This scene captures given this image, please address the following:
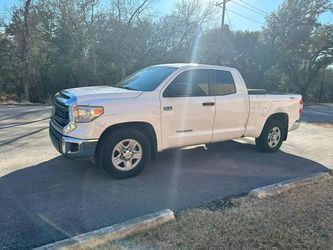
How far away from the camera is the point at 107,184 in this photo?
479 cm

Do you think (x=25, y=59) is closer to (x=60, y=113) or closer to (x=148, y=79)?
(x=148, y=79)

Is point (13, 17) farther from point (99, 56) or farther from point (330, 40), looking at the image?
point (330, 40)

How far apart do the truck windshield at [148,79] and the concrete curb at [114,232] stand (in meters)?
2.32

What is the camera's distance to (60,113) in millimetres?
4984

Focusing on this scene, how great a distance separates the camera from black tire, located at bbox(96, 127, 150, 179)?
15.7 ft

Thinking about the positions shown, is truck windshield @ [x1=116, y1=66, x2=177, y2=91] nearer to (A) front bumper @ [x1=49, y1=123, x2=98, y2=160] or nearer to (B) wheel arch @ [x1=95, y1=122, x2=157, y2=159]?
(B) wheel arch @ [x1=95, y1=122, x2=157, y2=159]

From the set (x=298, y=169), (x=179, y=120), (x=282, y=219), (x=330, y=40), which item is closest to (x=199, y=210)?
(x=282, y=219)

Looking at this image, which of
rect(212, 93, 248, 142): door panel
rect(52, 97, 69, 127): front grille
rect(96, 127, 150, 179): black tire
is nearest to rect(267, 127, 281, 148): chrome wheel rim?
rect(212, 93, 248, 142): door panel

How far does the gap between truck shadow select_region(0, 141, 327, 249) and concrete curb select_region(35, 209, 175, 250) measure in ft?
0.83

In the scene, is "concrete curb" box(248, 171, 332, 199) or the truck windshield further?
the truck windshield

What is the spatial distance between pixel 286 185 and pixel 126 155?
8.17 feet

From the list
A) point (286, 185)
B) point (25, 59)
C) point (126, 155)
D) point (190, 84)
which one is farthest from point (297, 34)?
point (126, 155)

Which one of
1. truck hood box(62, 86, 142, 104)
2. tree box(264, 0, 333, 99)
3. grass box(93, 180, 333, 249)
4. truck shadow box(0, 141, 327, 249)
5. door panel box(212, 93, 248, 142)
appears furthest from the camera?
tree box(264, 0, 333, 99)

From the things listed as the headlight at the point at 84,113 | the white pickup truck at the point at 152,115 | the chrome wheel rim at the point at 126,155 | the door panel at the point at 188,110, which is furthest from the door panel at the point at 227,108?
the headlight at the point at 84,113
